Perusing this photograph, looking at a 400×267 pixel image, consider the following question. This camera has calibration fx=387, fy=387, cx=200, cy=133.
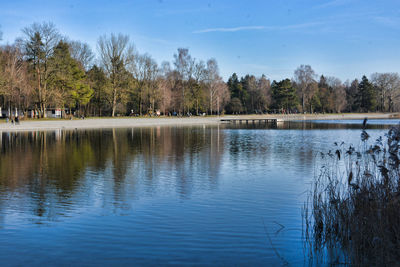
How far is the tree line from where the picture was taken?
64.1 m

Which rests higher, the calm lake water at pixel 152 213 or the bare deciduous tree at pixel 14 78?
the bare deciduous tree at pixel 14 78

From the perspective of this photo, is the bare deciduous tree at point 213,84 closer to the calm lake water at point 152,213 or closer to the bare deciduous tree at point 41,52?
the bare deciduous tree at point 41,52

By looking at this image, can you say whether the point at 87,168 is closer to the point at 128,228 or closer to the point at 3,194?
the point at 3,194

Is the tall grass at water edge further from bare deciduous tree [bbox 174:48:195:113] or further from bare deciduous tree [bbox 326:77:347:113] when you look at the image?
bare deciduous tree [bbox 326:77:347:113]

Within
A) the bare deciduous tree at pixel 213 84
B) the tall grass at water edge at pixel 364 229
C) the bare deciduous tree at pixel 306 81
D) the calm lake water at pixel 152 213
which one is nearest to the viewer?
the tall grass at water edge at pixel 364 229

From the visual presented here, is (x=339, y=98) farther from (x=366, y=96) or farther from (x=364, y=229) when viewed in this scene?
(x=364, y=229)

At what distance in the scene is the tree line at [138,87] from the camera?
64125 millimetres

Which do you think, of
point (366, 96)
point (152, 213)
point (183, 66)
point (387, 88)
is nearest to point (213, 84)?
point (183, 66)

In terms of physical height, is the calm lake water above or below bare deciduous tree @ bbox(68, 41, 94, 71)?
below

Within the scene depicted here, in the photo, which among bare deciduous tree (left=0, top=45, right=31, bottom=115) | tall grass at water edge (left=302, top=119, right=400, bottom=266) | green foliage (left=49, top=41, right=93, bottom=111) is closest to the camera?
tall grass at water edge (left=302, top=119, right=400, bottom=266)

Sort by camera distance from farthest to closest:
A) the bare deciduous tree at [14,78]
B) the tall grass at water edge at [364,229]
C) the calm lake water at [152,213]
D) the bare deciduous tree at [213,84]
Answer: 1. the bare deciduous tree at [213,84]
2. the bare deciduous tree at [14,78]
3. the calm lake water at [152,213]
4. the tall grass at water edge at [364,229]

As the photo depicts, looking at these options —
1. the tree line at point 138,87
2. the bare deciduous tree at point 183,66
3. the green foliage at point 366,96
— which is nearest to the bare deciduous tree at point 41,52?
the tree line at point 138,87

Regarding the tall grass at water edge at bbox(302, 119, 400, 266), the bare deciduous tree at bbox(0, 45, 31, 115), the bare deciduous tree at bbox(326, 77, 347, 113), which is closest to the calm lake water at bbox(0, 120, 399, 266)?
the tall grass at water edge at bbox(302, 119, 400, 266)

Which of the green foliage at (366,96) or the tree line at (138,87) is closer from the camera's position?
the tree line at (138,87)
